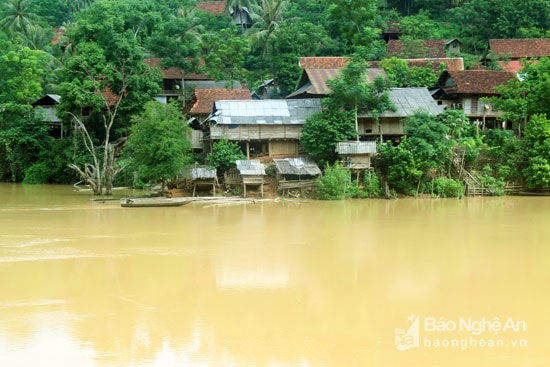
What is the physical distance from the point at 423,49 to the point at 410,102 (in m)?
9.42

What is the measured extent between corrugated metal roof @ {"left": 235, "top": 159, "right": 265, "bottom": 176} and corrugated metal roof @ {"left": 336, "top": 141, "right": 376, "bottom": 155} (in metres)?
3.03

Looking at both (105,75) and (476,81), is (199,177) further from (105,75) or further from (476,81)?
(476,81)

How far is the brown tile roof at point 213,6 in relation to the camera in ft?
155

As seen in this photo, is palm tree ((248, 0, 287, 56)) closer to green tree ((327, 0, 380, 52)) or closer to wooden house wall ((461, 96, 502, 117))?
green tree ((327, 0, 380, 52))

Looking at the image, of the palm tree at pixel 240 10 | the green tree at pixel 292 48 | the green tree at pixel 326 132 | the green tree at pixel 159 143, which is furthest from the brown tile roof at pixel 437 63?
the palm tree at pixel 240 10

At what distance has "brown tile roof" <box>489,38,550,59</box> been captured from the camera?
115 ft

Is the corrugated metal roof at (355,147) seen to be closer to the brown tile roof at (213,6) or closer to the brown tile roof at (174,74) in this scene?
the brown tile roof at (174,74)

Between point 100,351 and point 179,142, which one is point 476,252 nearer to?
point 100,351

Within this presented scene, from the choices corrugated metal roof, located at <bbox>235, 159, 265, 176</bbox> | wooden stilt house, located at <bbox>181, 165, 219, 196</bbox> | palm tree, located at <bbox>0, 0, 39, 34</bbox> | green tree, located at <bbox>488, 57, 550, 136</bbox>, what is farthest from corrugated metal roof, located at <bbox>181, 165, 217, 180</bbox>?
palm tree, located at <bbox>0, 0, 39, 34</bbox>

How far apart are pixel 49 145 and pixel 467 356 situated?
2744 cm

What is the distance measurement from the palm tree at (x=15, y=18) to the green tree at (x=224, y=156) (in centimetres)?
1983

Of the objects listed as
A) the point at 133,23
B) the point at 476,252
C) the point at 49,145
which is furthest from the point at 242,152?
the point at 476,252

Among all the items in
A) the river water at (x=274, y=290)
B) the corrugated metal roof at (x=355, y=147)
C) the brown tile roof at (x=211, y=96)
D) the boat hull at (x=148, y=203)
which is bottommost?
the river water at (x=274, y=290)

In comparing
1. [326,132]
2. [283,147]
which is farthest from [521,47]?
[283,147]
